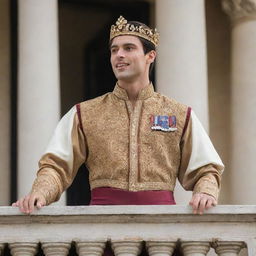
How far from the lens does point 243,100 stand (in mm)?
31609

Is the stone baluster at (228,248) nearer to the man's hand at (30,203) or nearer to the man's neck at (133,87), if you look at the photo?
the man's hand at (30,203)

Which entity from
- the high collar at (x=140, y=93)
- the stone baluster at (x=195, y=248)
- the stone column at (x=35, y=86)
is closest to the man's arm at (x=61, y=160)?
the high collar at (x=140, y=93)

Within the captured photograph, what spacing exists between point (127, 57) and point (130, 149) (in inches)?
32.0

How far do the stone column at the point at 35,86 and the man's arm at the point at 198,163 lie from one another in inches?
589

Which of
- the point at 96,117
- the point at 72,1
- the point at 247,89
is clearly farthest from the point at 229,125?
the point at 96,117

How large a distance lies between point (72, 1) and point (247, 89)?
5995mm

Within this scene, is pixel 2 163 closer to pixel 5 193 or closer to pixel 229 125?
pixel 5 193

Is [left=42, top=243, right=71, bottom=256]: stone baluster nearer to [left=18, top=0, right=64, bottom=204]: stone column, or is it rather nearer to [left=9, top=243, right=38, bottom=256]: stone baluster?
[left=9, top=243, right=38, bottom=256]: stone baluster

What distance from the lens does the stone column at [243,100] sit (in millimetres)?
31125

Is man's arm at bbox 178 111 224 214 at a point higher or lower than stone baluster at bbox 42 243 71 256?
higher

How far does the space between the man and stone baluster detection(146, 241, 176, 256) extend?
0.74m

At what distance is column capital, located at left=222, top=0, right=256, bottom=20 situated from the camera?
104 ft

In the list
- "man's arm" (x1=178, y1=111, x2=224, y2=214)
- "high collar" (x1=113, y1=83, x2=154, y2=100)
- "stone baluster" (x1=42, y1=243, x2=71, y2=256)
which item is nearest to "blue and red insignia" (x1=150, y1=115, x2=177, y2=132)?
"man's arm" (x1=178, y1=111, x2=224, y2=214)

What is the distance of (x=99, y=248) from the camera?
11789 mm
